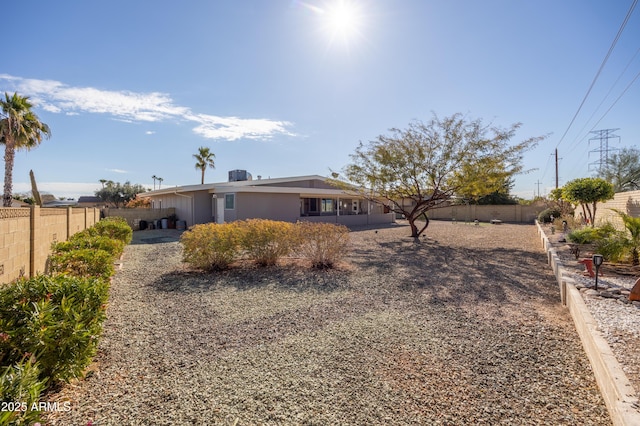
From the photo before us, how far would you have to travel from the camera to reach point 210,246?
780 cm

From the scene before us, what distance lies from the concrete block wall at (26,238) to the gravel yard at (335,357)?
1.37 metres


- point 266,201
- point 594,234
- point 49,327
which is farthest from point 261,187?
point 49,327

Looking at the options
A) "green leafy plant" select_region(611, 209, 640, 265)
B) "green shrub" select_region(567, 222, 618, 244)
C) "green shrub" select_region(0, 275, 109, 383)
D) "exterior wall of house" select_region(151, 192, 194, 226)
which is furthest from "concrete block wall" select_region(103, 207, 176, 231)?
"green leafy plant" select_region(611, 209, 640, 265)

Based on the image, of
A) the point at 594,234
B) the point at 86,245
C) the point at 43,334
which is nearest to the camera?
the point at 43,334

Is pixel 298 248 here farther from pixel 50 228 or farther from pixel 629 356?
pixel 629 356

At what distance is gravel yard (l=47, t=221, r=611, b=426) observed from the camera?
261cm

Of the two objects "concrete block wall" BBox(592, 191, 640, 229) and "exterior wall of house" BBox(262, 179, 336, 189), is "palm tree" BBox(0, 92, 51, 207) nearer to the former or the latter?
"exterior wall of house" BBox(262, 179, 336, 189)

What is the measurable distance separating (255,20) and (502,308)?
9671mm

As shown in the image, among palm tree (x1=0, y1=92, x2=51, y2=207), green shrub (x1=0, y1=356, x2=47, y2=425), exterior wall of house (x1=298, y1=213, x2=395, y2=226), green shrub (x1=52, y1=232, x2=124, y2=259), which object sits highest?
palm tree (x1=0, y1=92, x2=51, y2=207)

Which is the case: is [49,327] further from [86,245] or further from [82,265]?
[86,245]

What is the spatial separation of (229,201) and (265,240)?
11.1 m

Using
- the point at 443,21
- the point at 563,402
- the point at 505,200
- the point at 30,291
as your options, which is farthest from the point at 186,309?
the point at 505,200

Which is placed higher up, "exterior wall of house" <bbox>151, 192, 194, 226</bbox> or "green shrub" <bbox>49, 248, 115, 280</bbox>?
"exterior wall of house" <bbox>151, 192, 194, 226</bbox>

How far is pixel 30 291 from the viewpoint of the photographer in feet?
9.56
